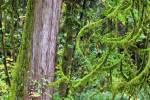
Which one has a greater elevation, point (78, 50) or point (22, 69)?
point (78, 50)

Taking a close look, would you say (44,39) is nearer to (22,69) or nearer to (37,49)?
(37,49)

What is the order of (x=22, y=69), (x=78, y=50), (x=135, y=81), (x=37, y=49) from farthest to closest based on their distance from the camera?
(x=37, y=49) < (x=22, y=69) < (x=78, y=50) < (x=135, y=81)

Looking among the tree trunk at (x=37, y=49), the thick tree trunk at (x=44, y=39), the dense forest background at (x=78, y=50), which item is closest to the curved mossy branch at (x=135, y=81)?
the dense forest background at (x=78, y=50)

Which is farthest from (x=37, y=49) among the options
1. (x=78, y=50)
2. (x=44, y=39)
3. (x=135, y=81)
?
(x=135, y=81)

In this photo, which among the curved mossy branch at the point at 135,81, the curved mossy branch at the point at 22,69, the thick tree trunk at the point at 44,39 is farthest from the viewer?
the thick tree trunk at the point at 44,39

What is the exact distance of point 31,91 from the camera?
495 cm

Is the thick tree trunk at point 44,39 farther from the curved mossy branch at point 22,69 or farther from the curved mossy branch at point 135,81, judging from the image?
the curved mossy branch at point 135,81

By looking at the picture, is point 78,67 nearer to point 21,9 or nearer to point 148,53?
point 21,9

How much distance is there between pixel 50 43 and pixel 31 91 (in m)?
0.77

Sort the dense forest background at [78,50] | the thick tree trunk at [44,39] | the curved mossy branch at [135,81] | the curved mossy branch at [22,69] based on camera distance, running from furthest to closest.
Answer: the thick tree trunk at [44,39], the curved mossy branch at [22,69], the dense forest background at [78,50], the curved mossy branch at [135,81]

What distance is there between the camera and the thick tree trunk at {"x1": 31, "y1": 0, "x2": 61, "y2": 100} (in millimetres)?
5133

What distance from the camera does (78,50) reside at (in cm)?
376

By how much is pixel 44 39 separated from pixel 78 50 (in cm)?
153

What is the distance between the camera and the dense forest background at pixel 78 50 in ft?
12.0
